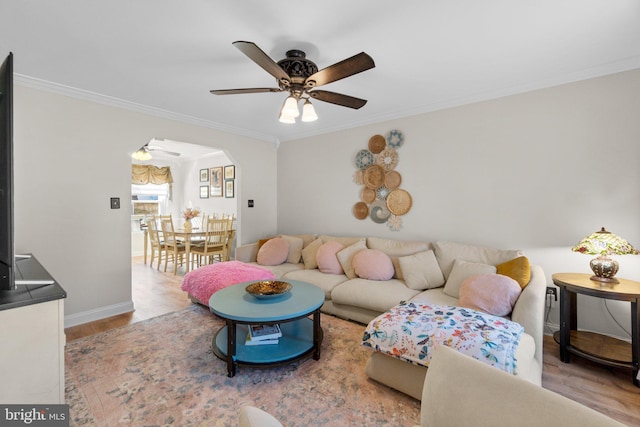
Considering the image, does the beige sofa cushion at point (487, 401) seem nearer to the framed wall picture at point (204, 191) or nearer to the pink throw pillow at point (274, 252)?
the pink throw pillow at point (274, 252)

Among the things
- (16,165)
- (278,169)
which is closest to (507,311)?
(278,169)

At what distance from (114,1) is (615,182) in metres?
3.78

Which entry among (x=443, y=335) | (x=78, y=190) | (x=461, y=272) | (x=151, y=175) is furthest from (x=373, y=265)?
(x=151, y=175)

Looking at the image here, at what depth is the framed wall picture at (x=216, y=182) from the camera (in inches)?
259

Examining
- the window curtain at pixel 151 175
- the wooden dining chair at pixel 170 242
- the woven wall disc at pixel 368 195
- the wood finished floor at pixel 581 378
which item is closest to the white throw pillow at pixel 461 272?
the wood finished floor at pixel 581 378

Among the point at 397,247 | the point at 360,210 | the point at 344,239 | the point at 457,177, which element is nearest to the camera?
the point at 457,177

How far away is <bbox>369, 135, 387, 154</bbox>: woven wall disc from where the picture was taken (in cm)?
364

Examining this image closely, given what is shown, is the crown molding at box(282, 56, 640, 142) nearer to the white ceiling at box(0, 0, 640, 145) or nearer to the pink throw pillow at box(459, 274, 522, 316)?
the white ceiling at box(0, 0, 640, 145)

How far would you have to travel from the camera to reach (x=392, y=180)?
11.7ft

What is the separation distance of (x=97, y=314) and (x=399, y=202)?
3588mm

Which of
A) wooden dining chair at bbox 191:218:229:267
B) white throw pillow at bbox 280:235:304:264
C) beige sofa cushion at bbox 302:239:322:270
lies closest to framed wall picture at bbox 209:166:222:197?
wooden dining chair at bbox 191:218:229:267

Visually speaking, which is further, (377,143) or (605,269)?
(377,143)

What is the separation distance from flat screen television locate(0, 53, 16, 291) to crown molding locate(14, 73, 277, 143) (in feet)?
6.20

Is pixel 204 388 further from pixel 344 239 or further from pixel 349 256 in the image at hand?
pixel 344 239
